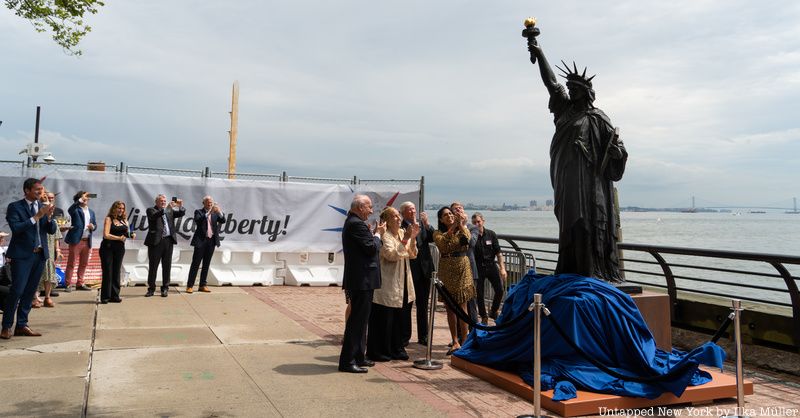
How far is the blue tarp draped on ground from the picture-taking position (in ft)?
17.2

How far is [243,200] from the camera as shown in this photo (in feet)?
45.2

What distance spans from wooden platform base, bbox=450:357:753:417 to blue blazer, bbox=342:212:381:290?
153 centimetres

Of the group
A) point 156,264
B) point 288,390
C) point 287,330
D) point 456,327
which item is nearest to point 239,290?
point 156,264

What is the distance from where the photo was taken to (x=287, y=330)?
27.6ft

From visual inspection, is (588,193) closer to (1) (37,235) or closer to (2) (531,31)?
(2) (531,31)

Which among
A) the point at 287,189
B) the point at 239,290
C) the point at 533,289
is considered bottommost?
the point at 239,290

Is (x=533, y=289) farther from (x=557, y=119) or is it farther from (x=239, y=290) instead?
(x=239, y=290)

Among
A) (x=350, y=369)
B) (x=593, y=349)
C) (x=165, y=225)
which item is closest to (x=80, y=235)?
(x=165, y=225)

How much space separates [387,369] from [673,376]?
2.80 meters

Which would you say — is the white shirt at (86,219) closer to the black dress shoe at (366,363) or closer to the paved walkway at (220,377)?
the paved walkway at (220,377)

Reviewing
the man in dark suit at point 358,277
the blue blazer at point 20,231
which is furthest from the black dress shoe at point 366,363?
the blue blazer at point 20,231

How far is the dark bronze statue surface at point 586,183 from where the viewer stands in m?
6.33

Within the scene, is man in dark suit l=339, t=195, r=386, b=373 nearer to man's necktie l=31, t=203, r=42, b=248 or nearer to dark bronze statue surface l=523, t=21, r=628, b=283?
dark bronze statue surface l=523, t=21, r=628, b=283

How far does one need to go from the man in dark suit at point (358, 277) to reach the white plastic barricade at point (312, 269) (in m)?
7.80
